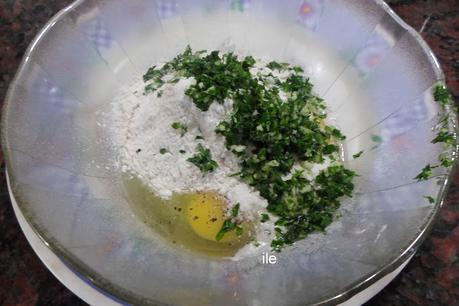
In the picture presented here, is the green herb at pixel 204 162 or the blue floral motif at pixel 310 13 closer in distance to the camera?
the green herb at pixel 204 162

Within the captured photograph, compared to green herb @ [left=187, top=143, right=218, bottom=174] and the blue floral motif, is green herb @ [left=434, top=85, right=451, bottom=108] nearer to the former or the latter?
the blue floral motif

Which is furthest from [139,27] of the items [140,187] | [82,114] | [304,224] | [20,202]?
[304,224]

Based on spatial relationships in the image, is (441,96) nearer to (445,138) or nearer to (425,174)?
(445,138)

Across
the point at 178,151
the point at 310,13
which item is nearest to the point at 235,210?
the point at 178,151

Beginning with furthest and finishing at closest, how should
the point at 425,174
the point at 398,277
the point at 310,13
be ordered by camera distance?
the point at 310,13 < the point at 398,277 < the point at 425,174

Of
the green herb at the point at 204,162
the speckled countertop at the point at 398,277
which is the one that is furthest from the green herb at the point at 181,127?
the speckled countertop at the point at 398,277

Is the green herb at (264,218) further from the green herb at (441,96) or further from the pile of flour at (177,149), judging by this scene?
the green herb at (441,96)

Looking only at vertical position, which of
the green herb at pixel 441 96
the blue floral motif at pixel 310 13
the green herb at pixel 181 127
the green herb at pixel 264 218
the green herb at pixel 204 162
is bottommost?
the green herb at pixel 264 218
